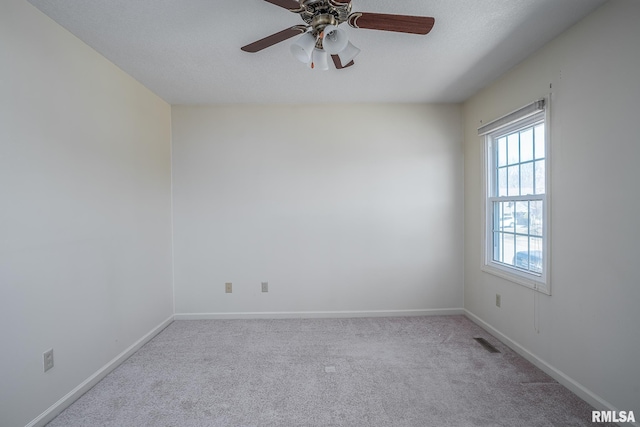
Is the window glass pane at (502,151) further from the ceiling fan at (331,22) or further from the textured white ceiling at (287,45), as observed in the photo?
the ceiling fan at (331,22)

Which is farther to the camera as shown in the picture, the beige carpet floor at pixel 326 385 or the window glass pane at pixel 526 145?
the window glass pane at pixel 526 145

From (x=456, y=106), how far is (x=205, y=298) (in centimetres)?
375

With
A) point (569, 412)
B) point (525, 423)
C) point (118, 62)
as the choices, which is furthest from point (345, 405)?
point (118, 62)

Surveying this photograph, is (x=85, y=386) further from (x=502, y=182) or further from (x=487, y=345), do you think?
(x=502, y=182)

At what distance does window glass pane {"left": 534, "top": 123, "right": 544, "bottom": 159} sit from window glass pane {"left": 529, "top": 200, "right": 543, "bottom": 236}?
15.2 inches

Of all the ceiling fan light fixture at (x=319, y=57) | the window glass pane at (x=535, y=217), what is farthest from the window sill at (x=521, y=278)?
the ceiling fan light fixture at (x=319, y=57)

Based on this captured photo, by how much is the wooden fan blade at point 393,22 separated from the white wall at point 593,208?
3.96ft

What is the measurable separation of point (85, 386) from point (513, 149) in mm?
3975

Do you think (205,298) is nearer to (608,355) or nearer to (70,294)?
(70,294)

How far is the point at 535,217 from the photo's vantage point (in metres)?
2.34

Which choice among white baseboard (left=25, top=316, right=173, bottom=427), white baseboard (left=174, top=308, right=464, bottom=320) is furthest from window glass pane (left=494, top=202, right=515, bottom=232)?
white baseboard (left=25, top=316, right=173, bottom=427)

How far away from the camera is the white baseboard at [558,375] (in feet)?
5.68

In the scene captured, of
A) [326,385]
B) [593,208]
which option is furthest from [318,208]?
[593,208]

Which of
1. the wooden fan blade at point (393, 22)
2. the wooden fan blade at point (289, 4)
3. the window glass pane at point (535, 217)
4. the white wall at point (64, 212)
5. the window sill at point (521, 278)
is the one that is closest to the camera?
the wooden fan blade at point (289, 4)
